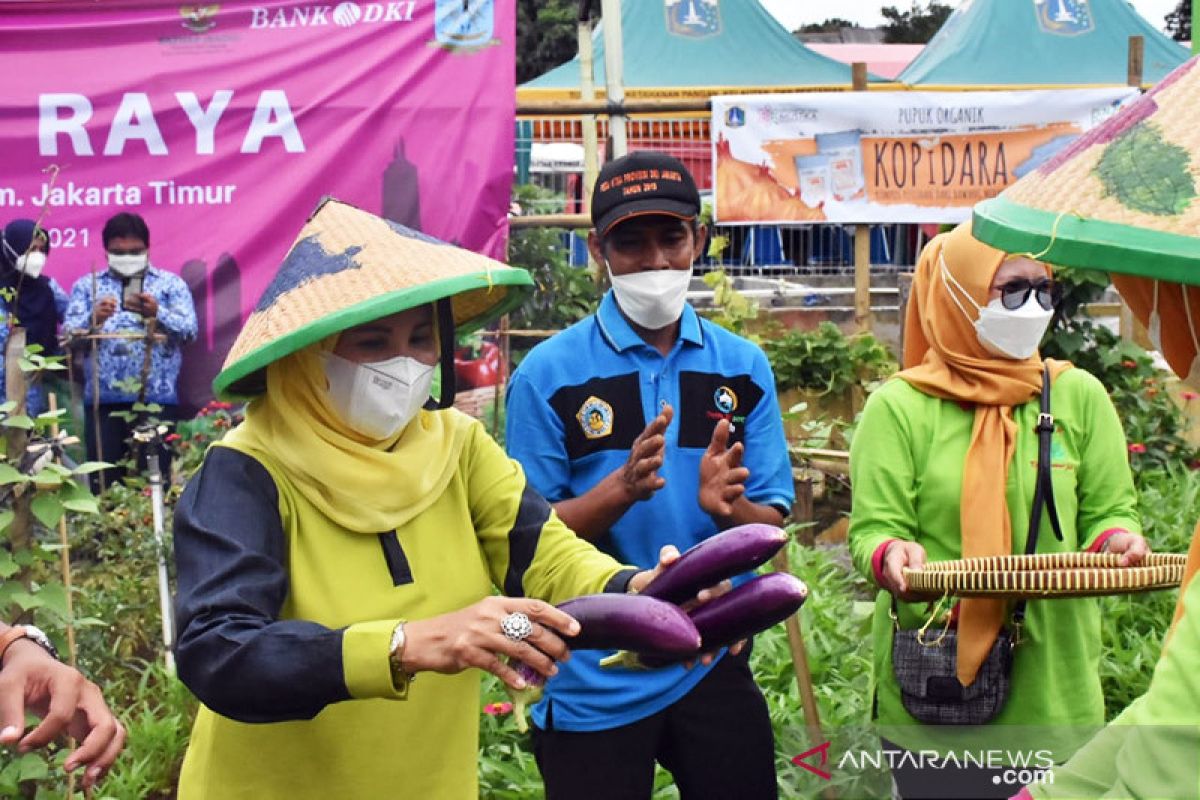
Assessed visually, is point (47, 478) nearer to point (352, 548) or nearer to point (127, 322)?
point (352, 548)

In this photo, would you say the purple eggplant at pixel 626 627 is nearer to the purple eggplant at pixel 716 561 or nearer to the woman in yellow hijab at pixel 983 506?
the purple eggplant at pixel 716 561

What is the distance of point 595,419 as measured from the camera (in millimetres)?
3043

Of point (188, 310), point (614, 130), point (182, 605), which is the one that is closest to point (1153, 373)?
point (614, 130)

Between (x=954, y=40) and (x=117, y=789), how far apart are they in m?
15.5

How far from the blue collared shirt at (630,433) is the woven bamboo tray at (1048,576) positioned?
476mm

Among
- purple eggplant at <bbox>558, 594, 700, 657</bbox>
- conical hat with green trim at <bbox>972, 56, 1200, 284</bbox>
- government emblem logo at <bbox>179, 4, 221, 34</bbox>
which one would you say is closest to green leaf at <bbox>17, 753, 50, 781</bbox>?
purple eggplant at <bbox>558, 594, 700, 657</bbox>

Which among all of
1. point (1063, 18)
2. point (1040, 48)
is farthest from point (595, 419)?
point (1063, 18)

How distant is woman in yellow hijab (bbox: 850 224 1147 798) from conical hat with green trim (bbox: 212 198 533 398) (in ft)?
3.80

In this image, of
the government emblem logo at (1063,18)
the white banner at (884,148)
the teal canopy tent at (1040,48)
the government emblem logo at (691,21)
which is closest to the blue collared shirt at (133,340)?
the white banner at (884,148)

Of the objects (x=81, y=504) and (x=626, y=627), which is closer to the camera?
(x=626, y=627)

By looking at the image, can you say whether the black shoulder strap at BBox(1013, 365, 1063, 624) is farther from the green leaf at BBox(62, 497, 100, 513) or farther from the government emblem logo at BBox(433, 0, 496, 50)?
the government emblem logo at BBox(433, 0, 496, 50)

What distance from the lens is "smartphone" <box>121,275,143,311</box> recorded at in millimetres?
5691

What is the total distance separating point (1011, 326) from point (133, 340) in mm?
3952

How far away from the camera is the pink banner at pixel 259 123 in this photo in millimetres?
5637
